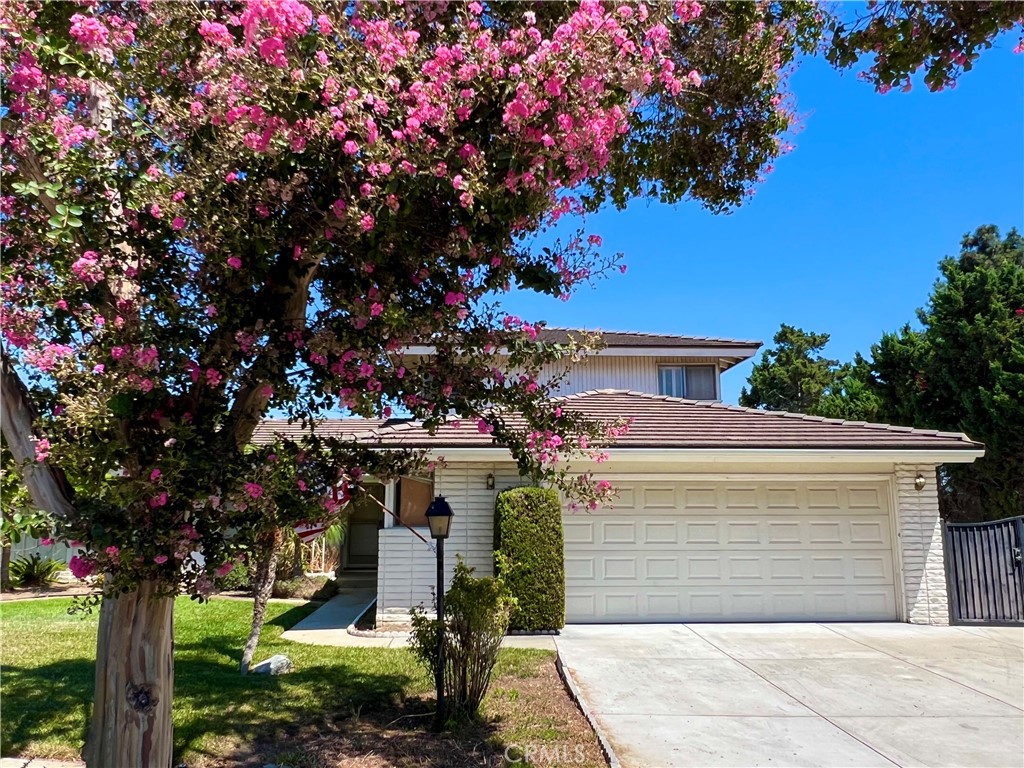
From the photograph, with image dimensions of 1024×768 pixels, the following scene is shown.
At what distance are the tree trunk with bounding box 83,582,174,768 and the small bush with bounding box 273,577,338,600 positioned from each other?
1030 cm

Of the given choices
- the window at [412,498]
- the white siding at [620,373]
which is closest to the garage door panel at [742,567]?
the window at [412,498]

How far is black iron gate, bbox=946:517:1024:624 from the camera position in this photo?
10.3 meters

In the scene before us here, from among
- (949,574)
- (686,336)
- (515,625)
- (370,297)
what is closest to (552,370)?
(686,336)

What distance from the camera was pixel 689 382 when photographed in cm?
1628

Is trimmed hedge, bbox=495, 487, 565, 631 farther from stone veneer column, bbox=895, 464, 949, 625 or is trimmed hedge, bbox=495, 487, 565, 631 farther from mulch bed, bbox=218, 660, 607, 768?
stone veneer column, bbox=895, 464, 949, 625

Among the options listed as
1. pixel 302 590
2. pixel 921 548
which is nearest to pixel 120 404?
pixel 921 548

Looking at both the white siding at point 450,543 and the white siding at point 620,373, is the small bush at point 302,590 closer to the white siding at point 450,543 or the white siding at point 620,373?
the white siding at point 450,543

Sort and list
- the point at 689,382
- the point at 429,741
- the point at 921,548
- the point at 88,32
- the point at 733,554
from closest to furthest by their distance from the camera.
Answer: the point at 88,32 < the point at 429,741 < the point at 921,548 < the point at 733,554 < the point at 689,382

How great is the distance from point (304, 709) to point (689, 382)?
12.2 meters

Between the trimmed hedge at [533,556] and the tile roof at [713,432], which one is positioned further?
the tile roof at [713,432]

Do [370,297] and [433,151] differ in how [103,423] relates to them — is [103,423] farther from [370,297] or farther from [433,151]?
[433,151]

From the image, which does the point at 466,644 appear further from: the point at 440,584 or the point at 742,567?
the point at 742,567

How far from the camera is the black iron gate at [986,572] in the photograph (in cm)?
1029

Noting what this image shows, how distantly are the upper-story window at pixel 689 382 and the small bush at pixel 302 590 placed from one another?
867cm
